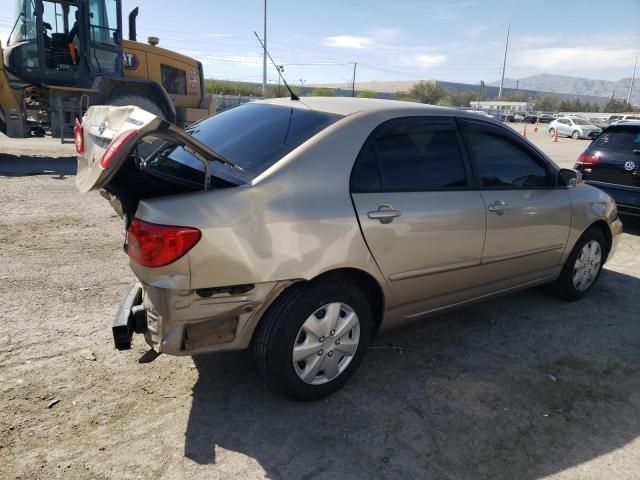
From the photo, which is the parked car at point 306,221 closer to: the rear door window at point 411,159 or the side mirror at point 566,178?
the rear door window at point 411,159

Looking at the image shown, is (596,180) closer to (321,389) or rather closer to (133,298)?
(321,389)

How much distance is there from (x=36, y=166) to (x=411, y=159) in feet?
31.3

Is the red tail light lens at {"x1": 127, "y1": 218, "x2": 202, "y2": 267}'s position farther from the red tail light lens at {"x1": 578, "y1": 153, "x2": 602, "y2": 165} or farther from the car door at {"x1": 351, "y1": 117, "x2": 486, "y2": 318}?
the red tail light lens at {"x1": 578, "y1": 153, "x2": 602, "y2": 165}

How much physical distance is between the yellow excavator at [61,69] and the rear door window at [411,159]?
866 cm

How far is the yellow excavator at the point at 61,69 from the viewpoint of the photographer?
10.1 m

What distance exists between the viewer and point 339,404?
9.59 ft

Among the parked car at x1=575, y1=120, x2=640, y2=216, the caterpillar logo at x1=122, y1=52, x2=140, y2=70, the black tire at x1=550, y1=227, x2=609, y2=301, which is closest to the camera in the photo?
the black tire at x1=550, y1=227, x2=609, y2=301

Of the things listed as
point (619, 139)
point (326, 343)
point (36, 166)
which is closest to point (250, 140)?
point (326, 343)

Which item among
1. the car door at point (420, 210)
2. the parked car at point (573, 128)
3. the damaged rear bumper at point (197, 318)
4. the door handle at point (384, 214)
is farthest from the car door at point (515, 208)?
the parked car at point (573, 128)

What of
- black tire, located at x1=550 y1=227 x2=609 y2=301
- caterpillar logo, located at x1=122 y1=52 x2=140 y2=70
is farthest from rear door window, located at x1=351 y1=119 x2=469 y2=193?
caterpillar logo, located at x1=122 y1=52 x2=140 y2=70

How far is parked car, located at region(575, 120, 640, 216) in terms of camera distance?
6766 millimetres

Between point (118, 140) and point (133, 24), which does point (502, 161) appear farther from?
point (133, 24)

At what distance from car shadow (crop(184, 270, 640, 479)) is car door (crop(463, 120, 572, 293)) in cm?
54

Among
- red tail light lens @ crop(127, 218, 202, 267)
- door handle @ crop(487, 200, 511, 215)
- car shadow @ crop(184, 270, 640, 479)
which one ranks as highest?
door handle @ crop(487, 200, 511, 215)
